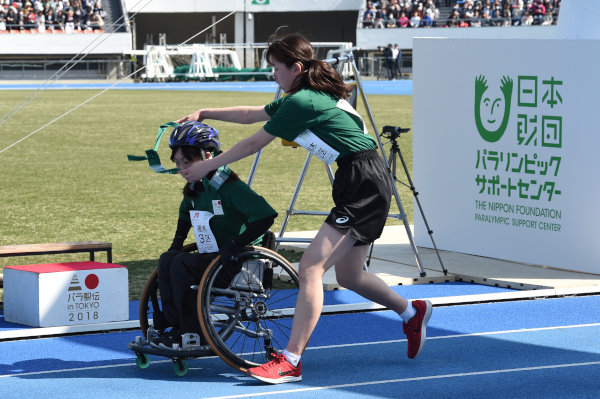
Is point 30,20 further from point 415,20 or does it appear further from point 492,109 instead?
point 492,109

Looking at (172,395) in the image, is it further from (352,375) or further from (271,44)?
(271,44)

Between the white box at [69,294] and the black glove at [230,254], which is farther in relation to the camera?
the white box at [69,294]

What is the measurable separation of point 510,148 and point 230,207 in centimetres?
389

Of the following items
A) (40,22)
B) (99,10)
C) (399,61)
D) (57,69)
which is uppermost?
(99,10)

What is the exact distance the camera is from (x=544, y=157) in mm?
7523

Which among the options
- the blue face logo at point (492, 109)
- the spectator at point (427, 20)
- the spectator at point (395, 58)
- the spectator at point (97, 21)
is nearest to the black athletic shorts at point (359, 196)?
the blue face logo at point (492, 109)

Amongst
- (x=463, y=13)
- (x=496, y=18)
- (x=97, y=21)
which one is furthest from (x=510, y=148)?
(x=97, y=21)

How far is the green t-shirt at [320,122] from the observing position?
4285 mm

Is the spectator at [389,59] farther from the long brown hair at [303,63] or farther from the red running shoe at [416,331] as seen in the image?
the long brown hair at [303,63]

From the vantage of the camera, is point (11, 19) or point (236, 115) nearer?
point (236, 115)

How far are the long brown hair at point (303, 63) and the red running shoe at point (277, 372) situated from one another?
1.36m

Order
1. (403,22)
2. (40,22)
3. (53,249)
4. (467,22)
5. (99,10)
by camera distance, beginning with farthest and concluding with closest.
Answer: (99,10), (403,22), (40,22), (467,22), (53,249)

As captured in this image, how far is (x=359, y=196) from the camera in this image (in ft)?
14.5

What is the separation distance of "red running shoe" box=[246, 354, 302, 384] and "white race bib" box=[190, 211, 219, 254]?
0.65 m
